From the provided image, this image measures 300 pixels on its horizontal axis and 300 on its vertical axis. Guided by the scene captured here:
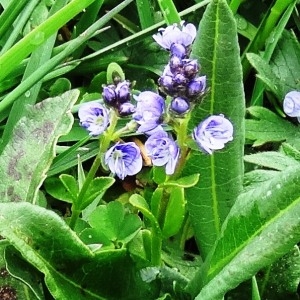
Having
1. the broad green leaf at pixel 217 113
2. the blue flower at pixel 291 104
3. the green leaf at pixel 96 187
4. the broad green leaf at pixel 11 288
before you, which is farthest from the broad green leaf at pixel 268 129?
the broad green leaf at pixel 11 288

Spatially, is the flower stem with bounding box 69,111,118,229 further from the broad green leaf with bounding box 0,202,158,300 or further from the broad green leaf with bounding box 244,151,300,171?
the broad green leaf with bounding box 244,151,300,171

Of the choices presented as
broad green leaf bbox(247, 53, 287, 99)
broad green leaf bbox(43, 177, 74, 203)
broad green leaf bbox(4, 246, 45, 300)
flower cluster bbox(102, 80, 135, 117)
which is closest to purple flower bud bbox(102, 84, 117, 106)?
flower cluster bbox(102, 80, 135, 117)

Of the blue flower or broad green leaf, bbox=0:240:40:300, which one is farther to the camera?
the blue flower

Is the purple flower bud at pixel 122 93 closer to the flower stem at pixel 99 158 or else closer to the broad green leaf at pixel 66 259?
the flower stem at pixel 99 158

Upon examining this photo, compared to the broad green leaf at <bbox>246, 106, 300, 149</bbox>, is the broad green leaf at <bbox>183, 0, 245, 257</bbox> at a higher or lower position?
higher

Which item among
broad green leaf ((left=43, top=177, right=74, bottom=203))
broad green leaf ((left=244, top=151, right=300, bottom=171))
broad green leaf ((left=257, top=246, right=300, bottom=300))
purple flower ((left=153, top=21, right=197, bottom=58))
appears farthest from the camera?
broad green leaf ((left=43, top=177, right=74, bottom=203))

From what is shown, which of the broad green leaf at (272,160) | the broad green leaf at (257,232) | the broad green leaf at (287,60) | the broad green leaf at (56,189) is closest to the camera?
the broad green leaf at (257,232)
